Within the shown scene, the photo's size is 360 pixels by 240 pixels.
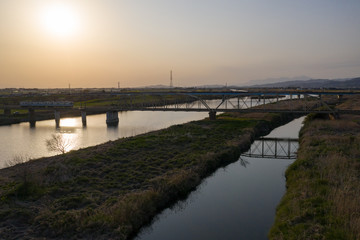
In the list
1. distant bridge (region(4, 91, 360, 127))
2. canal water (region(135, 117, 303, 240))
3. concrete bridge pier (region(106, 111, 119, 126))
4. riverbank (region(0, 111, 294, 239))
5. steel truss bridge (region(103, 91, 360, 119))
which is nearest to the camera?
riverbank (region(0, 111, 294, 239))

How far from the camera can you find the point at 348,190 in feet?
50.4

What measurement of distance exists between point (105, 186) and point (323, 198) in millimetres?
Result: 12383

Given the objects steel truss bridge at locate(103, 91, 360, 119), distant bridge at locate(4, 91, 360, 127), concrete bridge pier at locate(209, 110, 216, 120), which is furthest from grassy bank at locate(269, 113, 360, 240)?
concrete bridge pier at locate(209, 110, 216, 120)

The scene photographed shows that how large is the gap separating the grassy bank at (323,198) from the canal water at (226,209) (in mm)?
1301

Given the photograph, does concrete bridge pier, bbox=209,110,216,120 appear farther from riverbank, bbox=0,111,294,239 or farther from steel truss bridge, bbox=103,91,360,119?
riverbank, bbox=0,111,294,239

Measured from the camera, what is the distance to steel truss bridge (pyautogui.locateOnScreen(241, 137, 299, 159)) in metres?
31.9

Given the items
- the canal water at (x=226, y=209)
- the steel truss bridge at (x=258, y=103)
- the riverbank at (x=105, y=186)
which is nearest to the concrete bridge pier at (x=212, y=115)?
the steel truss bridge at (x=258, y=103)

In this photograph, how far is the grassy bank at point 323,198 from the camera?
12.2 m

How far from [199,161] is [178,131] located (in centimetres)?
1639

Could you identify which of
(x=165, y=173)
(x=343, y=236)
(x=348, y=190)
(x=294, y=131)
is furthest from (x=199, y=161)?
(x=294, y=131)

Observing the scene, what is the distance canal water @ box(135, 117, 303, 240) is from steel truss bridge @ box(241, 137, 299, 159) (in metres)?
5.92

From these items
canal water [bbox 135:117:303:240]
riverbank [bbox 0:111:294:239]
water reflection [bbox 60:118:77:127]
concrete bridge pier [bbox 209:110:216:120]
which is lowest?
canal water [bbox 135:117:303:240]

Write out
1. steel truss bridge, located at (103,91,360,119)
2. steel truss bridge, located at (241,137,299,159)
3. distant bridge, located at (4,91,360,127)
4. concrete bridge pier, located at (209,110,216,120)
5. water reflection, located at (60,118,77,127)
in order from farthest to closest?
water reflection, located at (60,118,77,127), concrete bridge pier, located at (209,110,216,120), distant bridge, located at (4,91,360,127), steel truss bridge, located at (103,91,360,119), steel truss bridge, located at (241,137,299,159)

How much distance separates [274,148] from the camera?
117 ft
